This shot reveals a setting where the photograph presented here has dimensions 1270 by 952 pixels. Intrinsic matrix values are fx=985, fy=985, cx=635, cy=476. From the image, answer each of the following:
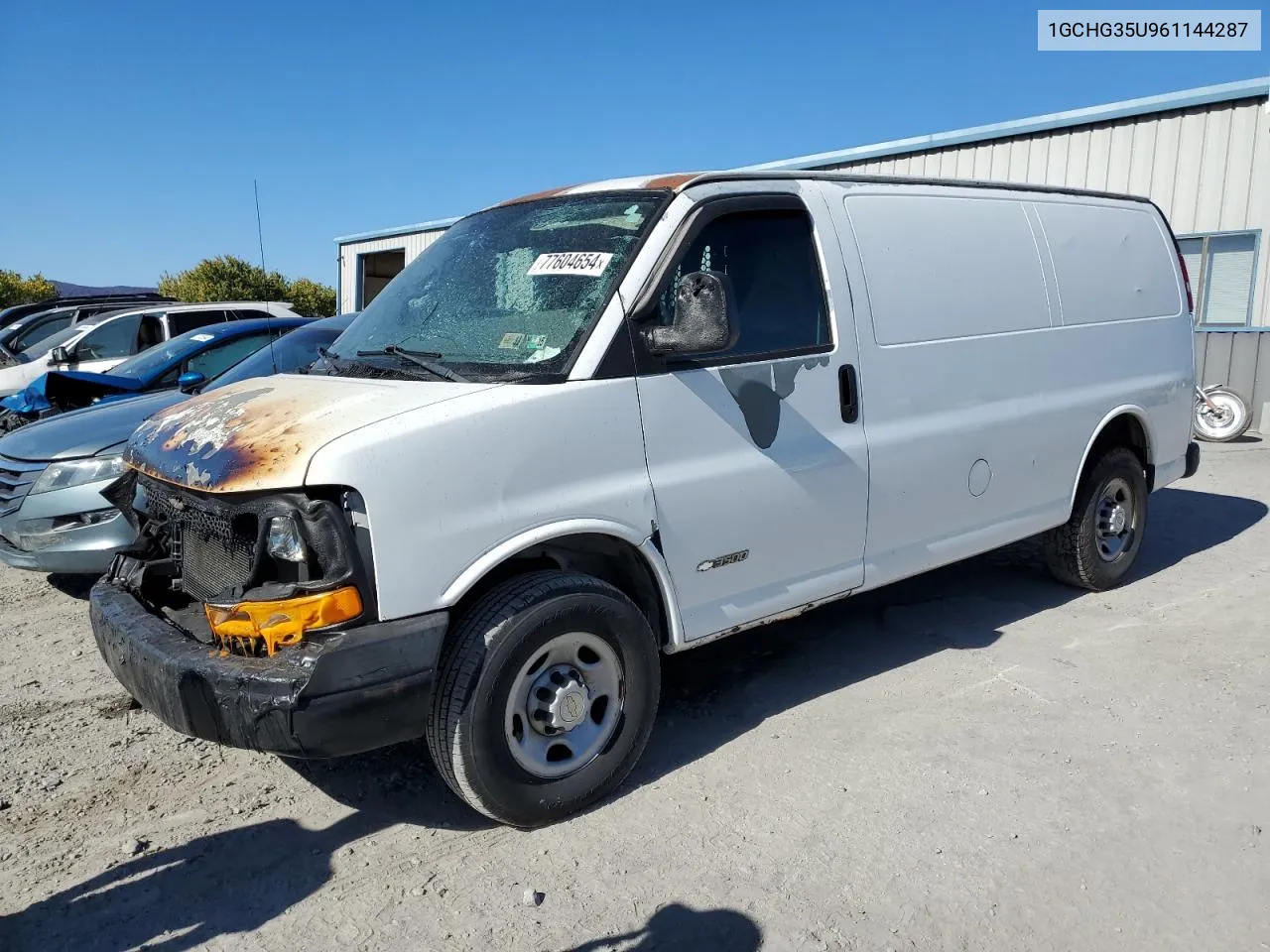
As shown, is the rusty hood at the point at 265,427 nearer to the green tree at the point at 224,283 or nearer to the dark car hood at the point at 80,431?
the dark car hood at the point at 80,431

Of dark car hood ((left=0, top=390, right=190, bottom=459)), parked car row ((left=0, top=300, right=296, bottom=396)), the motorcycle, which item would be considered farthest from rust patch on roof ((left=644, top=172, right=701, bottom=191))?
the motorcycle

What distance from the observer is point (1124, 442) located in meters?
5.70

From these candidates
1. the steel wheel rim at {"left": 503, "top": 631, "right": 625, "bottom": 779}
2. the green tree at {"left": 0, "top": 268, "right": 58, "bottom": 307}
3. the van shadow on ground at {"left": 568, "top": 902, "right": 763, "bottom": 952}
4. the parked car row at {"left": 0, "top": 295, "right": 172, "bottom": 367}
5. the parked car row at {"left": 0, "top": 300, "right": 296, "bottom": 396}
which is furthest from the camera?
the green tree at {"left": 0, "top": 268, "right": 58, "bottom": 307}

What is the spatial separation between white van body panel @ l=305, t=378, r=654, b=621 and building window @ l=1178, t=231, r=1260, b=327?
34.1 ft

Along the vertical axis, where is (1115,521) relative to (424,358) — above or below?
below

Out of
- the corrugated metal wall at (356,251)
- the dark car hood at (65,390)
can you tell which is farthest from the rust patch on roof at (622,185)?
the corrugated metal wall at (356,251)

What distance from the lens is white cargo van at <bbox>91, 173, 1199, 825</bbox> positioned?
2900 mm

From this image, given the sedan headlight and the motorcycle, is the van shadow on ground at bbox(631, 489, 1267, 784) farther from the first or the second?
the motorcycle

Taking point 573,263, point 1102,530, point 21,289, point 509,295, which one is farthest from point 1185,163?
point 21,289

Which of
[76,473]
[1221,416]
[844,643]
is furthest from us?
[1221,416]

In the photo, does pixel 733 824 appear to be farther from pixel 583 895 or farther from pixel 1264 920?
pixel 1264 920

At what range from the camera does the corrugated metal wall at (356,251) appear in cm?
2241

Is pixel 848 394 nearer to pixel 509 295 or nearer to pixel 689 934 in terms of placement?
pixel 509 295

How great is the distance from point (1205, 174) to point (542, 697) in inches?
446
